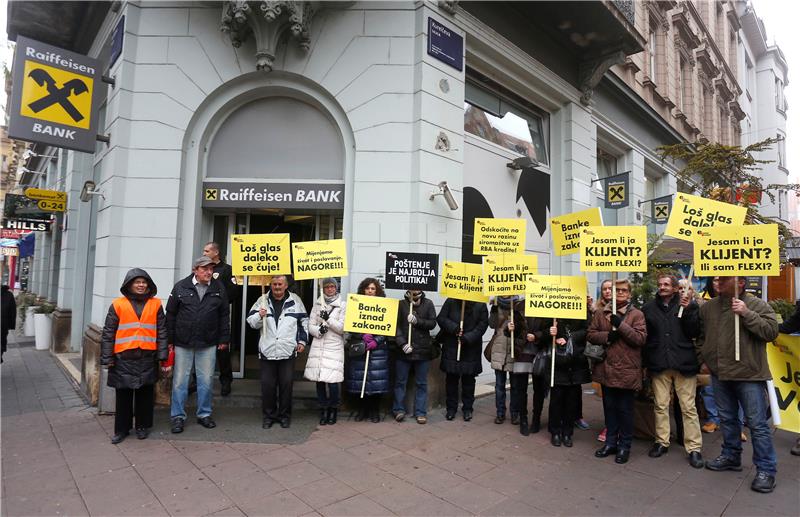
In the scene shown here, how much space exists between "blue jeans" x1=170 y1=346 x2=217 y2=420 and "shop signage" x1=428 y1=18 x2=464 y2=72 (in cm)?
518

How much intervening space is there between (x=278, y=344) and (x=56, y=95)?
4571 millimetres

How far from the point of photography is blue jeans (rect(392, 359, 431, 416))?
5.73 m

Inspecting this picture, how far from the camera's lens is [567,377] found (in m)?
4.89

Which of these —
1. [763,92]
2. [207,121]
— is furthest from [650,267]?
[763,92]

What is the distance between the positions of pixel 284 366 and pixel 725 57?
25.7 meters

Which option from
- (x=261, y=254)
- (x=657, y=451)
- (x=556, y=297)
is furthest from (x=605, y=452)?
(x=261, y=254)

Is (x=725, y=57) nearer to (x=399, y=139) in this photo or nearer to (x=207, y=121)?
(x=399, y=139)

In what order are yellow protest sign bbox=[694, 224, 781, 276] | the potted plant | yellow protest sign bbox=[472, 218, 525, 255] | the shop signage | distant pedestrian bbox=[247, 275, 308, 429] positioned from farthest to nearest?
the potted plant
the shop signage
yellow protest sign bbox=[472, 218, 525, 255]
distant pedestrian bbox=[247, 275, 308, 429]
yellow protest sign bbox=[694, 224, 781, 276]

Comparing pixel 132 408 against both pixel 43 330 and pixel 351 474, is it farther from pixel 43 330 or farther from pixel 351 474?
pixel 43 330

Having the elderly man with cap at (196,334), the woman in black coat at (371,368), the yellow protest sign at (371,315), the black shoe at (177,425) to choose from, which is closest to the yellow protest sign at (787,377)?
the yellow protest sign at (371,315)

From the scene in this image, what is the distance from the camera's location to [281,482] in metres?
3.89

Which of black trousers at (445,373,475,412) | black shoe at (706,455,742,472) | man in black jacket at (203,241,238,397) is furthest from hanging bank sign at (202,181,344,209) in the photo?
black shoe at (706,455,742,472)

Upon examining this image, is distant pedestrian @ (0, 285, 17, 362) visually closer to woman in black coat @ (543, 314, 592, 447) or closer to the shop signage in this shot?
the shop signage

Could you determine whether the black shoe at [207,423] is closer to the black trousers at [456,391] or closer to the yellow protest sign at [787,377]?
the black trousers at [456,391]
